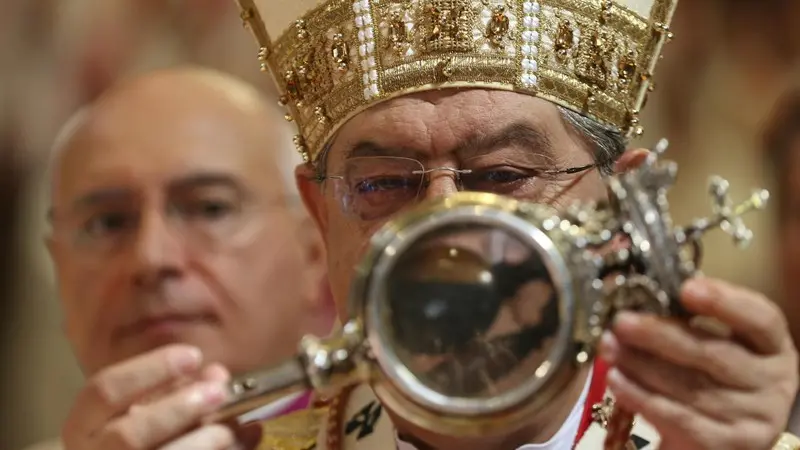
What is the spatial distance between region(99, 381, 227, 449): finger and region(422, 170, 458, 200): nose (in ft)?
1.21

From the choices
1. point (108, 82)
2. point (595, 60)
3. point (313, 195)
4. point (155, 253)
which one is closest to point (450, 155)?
point (595, 60)

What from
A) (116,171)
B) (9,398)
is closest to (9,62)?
(9,398)

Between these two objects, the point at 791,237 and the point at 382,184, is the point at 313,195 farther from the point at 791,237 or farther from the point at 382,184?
the point at 791,237

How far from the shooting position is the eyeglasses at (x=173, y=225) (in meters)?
2.28

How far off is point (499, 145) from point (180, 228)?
117 cm

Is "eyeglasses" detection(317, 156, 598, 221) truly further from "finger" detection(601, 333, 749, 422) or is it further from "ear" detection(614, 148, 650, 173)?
"finger" detection(601, 333, 749, 422)

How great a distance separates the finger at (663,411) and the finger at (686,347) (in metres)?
0.04

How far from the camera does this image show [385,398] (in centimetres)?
102

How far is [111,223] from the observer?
2.31 m

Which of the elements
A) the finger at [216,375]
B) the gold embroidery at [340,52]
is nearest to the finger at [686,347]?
the finger at [216,375]

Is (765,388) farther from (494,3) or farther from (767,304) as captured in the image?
(494,3)

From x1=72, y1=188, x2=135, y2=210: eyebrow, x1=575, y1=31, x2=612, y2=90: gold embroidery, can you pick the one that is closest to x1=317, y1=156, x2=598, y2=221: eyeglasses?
x1=575, y1=31, x2=612, y2=90: gold embroidery

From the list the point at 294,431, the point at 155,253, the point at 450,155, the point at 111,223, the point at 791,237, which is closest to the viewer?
the point at 450,155

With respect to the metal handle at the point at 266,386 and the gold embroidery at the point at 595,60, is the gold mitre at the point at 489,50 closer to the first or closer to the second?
the gold embroidery at the point at 595,60
